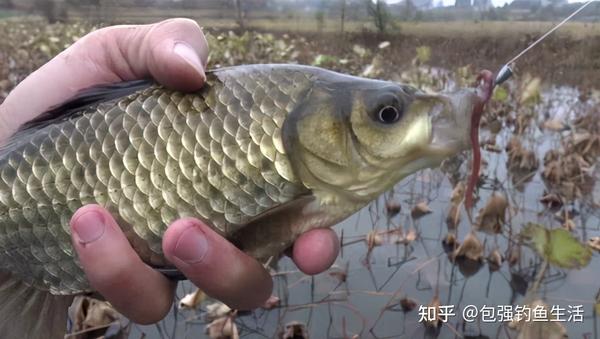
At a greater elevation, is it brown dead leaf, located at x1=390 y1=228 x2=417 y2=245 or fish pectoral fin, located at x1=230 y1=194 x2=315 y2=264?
fish pectoral fin, located at x1=230 y1=194 x2=315 y2=264

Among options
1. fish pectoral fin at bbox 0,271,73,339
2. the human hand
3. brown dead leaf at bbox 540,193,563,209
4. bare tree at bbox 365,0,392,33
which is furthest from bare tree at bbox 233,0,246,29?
fish pectoral fin at bbox 0,271,73,339

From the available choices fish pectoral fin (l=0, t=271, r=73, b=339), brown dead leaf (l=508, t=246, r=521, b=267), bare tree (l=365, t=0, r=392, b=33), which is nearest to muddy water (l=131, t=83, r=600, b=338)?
brown dead leaf (l=508, t=246, r=521, b=267)

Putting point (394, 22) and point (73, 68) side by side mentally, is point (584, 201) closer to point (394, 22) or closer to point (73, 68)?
point (73, 68)

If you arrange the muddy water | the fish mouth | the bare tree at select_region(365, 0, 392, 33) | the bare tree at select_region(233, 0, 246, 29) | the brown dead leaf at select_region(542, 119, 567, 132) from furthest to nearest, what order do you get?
1. the bare tree at select_region(365, 0, 392, 33)
2. the bare tree at select_region(233, 0, 246, 29)
3. the brown dead leaf at select_region(542, 119, 567, 132)
4. the muddy water
5. the fish mouth

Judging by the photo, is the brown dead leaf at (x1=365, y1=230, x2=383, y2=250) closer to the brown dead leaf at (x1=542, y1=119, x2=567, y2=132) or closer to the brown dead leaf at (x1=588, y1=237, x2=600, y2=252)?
the brown dead leaf at (x1=588, y1=237, x2=600, y2=252)

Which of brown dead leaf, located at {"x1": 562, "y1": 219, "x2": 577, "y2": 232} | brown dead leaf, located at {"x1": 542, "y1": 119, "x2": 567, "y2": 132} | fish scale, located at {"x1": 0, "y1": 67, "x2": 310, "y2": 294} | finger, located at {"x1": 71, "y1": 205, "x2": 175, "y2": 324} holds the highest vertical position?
fish scale, located at {"x1": 0, "y1": 67, "x2": 310, "y2": 294}

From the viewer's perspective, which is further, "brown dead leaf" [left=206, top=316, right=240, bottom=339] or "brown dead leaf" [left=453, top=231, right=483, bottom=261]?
"brown dead leaf" [left=453, top=231, right=483, bottom=261]

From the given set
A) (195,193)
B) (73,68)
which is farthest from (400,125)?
(73,68)

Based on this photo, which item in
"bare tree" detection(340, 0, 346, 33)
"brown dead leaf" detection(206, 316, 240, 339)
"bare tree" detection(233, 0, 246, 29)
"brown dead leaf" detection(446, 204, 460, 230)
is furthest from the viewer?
"bare tree" detection(340, 0, 346, 33)
